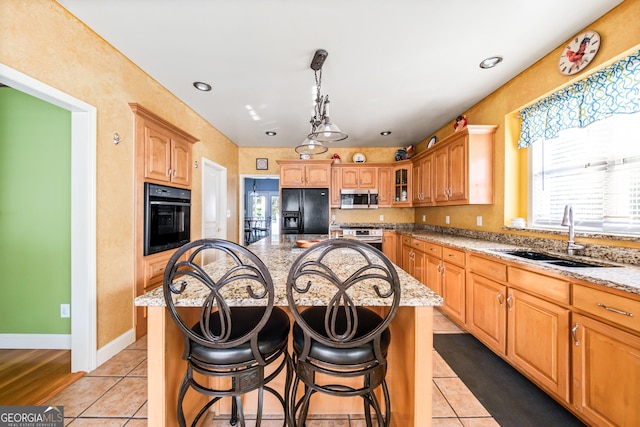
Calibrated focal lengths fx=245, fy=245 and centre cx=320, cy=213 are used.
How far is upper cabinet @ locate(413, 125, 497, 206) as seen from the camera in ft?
9.29

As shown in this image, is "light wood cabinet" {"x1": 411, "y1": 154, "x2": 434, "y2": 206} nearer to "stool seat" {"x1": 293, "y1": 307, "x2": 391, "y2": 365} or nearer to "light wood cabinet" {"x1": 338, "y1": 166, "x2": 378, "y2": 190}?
"light wood cabinet" {"x1": 338, "y1": 166, "x2": 378, "y2": 190}

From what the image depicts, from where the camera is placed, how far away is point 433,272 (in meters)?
3.11

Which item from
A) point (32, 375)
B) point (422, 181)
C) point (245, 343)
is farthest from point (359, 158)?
point (32, 375)

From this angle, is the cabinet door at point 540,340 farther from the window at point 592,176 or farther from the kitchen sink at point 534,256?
the window at point 592,176

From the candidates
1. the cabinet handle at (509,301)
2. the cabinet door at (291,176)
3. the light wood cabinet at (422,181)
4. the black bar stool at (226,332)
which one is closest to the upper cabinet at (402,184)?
the light wood cabinet at (422,181)

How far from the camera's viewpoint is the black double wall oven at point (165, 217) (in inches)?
93.0

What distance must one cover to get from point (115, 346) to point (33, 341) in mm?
791

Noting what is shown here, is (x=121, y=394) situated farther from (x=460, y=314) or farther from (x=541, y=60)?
(x=541, y=60)

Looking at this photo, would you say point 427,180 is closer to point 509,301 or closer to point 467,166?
point 467,166

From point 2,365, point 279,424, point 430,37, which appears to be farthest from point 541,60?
point 2,365

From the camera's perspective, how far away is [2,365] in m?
1.89

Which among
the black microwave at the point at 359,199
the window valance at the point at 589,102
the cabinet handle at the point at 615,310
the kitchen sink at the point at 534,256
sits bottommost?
the cabinet handle at the point at 615,310

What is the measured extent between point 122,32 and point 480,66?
3028 mm

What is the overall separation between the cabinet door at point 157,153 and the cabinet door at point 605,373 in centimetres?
342
